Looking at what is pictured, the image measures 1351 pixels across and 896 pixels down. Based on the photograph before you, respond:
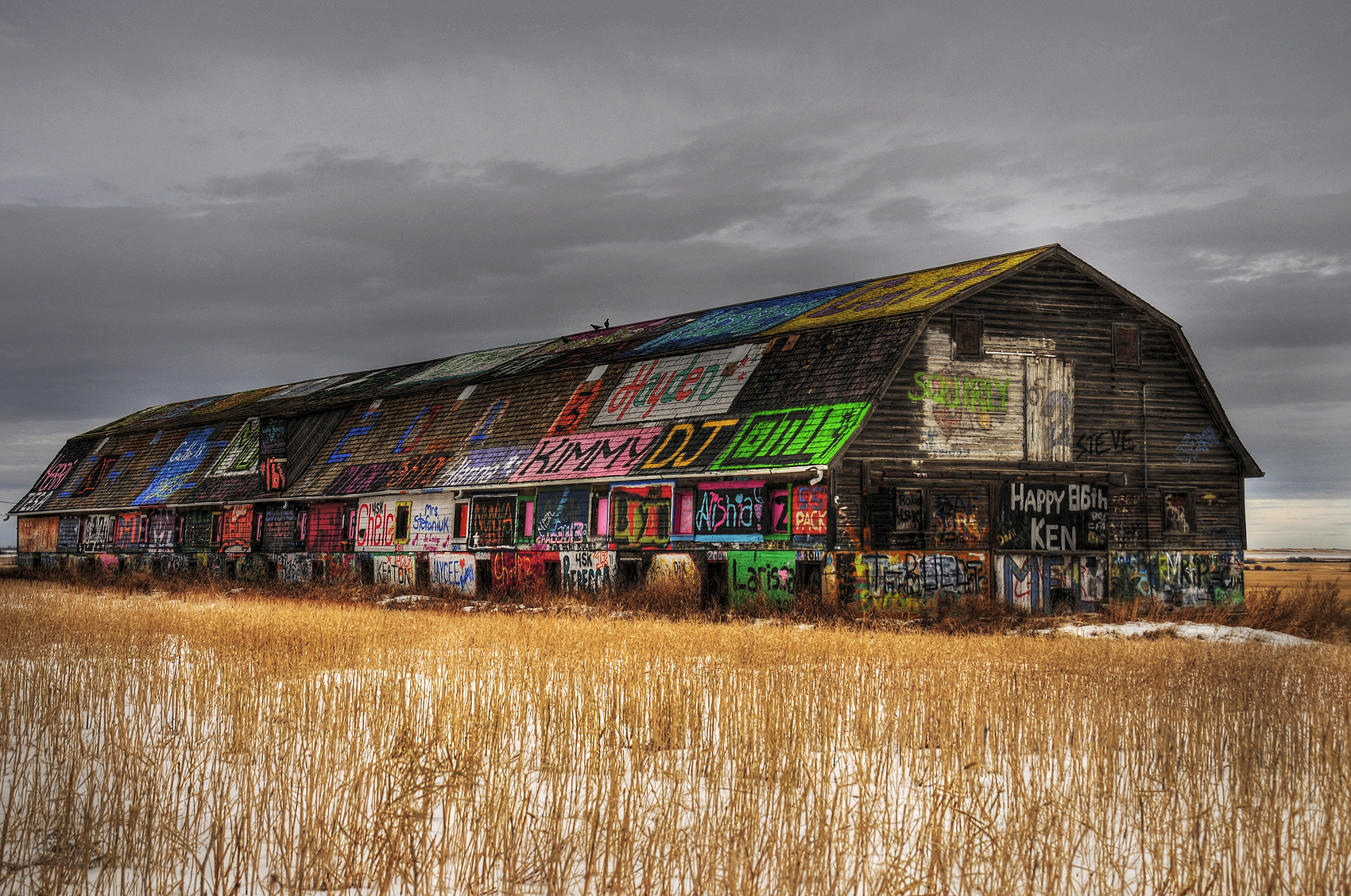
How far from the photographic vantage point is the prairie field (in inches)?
238

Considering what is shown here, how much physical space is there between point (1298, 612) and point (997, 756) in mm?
18351

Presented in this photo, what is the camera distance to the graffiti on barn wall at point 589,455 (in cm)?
2866

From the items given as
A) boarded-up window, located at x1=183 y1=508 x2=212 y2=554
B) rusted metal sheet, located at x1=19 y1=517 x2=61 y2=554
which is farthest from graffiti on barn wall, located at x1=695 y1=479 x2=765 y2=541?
rusted metal sheet, located at x1=19 y1=517 x2=61 y2=554

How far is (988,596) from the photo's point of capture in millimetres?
24891

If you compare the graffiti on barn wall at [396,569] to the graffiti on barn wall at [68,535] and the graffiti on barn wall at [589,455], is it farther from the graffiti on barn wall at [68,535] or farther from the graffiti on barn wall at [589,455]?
the graffiti on barn wall at [68,535]

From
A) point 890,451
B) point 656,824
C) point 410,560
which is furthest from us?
point 410,560

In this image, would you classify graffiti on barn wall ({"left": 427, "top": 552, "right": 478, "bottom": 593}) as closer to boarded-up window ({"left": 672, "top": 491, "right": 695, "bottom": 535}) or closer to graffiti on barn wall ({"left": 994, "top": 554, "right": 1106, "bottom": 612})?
boarded-up window ({"left": 672, "top": 491, "right": 695, "bottom": 535})

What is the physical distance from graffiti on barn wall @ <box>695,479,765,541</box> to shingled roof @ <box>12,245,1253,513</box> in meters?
0.60

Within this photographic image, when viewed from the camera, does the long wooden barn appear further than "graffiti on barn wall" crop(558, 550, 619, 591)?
No

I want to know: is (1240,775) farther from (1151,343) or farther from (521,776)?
(1151,343)

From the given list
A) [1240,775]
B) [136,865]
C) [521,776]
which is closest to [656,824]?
[521,776]

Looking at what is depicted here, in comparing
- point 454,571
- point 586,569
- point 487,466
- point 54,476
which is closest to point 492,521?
point 487,466

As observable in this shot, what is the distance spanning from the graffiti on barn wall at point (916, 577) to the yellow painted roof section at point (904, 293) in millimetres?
5814

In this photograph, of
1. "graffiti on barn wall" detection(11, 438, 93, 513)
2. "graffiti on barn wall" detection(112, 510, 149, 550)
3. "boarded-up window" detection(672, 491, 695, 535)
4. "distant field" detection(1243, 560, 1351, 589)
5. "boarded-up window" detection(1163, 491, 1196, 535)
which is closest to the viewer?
"boarded-up window" detection(672, 491, 695, 535)
